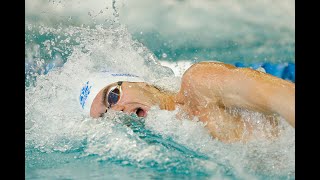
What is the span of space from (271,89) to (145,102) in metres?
0.82

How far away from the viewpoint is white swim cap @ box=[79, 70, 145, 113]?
2182 mm

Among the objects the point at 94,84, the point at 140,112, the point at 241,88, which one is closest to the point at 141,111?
the point at 140,112

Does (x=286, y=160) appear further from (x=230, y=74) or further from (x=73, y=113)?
(x=73, y=113)

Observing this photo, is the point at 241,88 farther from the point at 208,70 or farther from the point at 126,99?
the point at 126,99

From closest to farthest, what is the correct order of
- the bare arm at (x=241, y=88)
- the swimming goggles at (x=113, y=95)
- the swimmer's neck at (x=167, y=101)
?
the bare arm at (x=241, y=88) → the swimmer's neck at (x=167, y=101) → the swimming goggles at (x=113, y=95)

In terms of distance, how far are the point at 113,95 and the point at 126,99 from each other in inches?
3.6

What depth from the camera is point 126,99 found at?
2.01 meters

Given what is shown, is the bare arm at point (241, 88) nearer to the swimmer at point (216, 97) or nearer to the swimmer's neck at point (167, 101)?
the swimmer at point (216, 97)

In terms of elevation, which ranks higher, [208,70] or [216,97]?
[208,70]

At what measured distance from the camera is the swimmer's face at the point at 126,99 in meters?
1.99

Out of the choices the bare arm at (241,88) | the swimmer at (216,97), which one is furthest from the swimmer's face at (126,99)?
the bare arm at (241,88)

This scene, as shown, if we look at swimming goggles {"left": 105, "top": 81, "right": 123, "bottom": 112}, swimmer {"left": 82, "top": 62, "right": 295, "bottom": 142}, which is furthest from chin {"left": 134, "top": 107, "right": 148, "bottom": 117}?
swimming goggles {"left": 105, "top": 81, "right": 123, "bottom": 112}

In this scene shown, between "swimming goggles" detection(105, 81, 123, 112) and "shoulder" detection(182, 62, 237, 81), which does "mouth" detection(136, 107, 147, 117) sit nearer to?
"swimming goggles" detection(105, 81, 123, 112)

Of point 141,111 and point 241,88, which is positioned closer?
point 241,88
